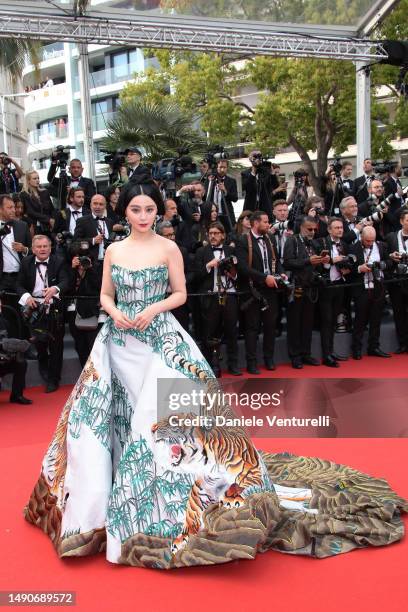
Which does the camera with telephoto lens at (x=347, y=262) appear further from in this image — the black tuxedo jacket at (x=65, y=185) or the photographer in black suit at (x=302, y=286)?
the black tuxedo jacket at (x=65, y=185)

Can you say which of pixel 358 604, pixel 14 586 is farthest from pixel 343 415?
pixel 14 586

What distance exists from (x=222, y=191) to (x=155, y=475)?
211 inches

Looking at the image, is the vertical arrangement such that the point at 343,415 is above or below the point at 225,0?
below

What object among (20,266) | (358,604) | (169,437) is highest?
(20,266)

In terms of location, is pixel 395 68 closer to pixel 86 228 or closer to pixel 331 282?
pixel 331 282

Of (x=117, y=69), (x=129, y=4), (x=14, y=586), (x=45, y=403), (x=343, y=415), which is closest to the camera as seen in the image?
(x=14, y=586)

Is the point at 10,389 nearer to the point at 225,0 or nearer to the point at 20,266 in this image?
the point at 20,266

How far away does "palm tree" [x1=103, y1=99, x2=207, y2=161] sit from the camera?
11609 mm

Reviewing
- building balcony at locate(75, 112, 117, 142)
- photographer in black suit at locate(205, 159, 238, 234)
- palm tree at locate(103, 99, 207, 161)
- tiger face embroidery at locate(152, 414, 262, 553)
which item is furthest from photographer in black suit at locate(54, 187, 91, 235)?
building balcony at locate(75, 112, 117, 142)

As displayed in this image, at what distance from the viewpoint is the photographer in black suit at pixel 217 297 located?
6.19 metres

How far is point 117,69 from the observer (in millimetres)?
28375

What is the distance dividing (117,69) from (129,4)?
21.2 metres

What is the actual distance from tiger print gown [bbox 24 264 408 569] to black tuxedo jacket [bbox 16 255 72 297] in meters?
2.82

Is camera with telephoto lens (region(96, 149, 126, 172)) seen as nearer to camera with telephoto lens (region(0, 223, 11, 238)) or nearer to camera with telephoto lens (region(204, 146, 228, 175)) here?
camera with telephoto lens (region(204, 146, 228, 175))
